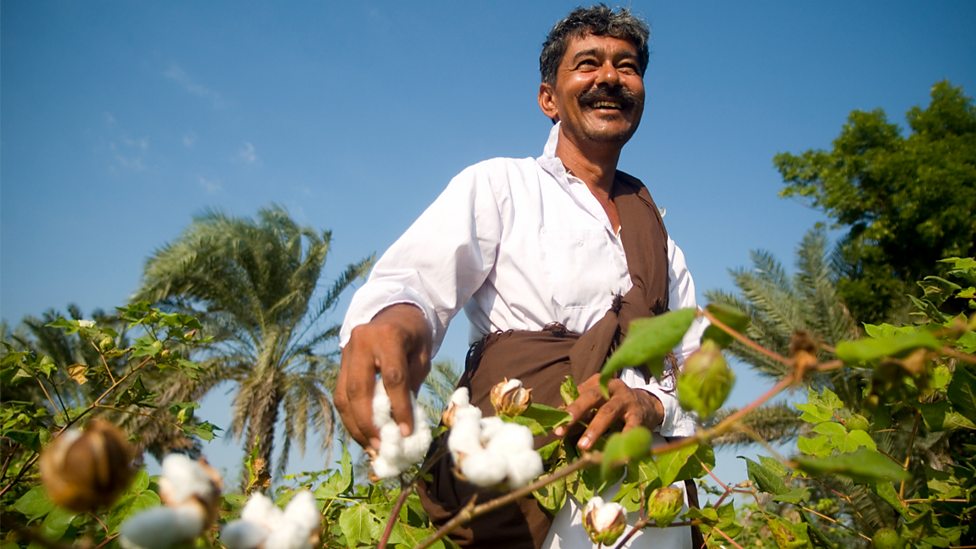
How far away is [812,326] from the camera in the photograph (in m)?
10.8

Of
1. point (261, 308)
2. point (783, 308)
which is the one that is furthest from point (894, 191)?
point (261, 308)

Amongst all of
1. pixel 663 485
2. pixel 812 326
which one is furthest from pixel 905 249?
pixel 663 485

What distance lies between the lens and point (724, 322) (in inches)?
18.4

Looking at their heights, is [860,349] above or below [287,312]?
below

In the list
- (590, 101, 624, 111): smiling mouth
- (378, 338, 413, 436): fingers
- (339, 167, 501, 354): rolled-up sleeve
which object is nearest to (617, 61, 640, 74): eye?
(590, 101, 624, 111): smiling mouth

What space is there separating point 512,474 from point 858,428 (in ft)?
3.88

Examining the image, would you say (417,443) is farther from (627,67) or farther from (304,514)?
(627,67)

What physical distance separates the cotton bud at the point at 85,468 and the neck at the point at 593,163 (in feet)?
5.21

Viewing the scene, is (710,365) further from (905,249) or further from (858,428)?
(905,249)

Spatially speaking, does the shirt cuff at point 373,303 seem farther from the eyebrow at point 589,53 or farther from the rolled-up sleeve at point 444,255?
the eyebrow at point 589,53

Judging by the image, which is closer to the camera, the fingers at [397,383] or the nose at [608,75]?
the fingers at [397,383]

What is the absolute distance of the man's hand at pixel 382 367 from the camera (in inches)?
30.1

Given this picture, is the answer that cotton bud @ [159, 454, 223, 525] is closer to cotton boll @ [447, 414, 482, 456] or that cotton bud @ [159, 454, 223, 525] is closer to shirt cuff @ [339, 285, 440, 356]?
cotton boll @ [447, 414, 482, 456]

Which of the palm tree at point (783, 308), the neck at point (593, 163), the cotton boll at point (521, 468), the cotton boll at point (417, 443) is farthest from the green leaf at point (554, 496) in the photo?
the palm tree at point (783, 308)
